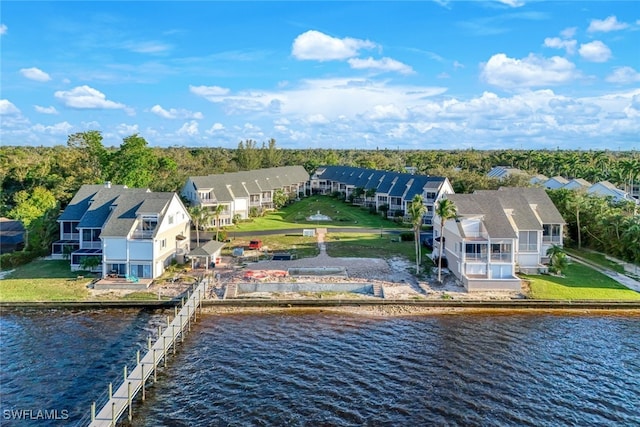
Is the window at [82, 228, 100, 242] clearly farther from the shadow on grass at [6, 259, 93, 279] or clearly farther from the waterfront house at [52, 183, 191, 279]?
the shadow on grass at [6, 259, 93, 279]

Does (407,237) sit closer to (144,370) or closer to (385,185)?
(385,185)

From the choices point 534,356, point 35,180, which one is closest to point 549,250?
point 534,356

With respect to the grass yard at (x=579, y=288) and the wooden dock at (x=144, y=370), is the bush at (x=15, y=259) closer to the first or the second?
the wooden dock at (x=144, y=370)

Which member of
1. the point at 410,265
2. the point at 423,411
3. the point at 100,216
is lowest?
the point at 423,411

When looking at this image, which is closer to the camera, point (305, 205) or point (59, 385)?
point (59, 385)

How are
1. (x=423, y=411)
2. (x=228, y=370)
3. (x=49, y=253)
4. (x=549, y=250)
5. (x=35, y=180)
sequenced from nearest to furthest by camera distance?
(x=423, y=411) → (x=228, y=370) → (x=549, y=250) → (x=49, y=253) → (x=35, y=180)

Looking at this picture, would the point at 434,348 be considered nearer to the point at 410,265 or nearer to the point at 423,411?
the point at 423,411

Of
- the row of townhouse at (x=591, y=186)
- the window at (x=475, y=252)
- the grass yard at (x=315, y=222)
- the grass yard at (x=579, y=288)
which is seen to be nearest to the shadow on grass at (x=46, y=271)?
the grass yard at (x=315, y=222)

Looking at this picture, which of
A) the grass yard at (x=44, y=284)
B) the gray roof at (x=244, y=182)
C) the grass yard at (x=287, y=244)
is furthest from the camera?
the gray roof at (x=244, y=182)
